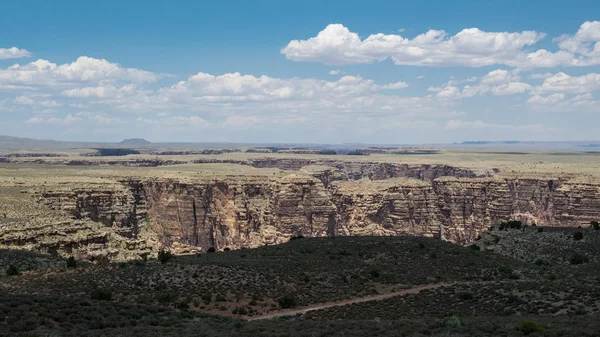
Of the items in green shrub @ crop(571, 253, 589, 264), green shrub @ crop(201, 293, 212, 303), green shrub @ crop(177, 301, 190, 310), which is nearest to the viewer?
green shrub @ crop(177, 301, 190, 310)

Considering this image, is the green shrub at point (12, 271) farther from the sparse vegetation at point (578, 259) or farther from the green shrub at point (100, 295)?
the sparse vegetation at point (578, 259)

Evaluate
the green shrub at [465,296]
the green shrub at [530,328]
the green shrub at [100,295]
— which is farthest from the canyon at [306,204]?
the green shrub at [530,328]

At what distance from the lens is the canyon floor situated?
74.4 ft

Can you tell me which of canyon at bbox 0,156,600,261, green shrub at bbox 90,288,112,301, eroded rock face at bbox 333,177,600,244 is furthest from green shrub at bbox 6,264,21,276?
eroded rock face at bbox 333,177,600,244

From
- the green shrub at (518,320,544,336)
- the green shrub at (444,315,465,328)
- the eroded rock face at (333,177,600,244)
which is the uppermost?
the green shrub at (518,320,544,336)

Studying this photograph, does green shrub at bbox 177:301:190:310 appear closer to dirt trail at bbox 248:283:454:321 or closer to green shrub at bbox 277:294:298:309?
dirt trail at bbox 248:283:454:321

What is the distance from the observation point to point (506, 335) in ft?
63.0

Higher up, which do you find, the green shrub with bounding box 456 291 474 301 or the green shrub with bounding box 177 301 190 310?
the green shrub with bounding box 456 291 474 301

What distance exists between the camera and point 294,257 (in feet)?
145

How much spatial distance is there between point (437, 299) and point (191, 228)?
185ft

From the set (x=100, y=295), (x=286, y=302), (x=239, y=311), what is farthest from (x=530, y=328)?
(x=100, y=295)

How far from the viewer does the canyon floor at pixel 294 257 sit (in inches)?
893

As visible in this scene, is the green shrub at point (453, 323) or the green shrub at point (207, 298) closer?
the green shrub at point (453, 323)

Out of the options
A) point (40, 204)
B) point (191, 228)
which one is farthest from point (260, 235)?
point (40, 204)
